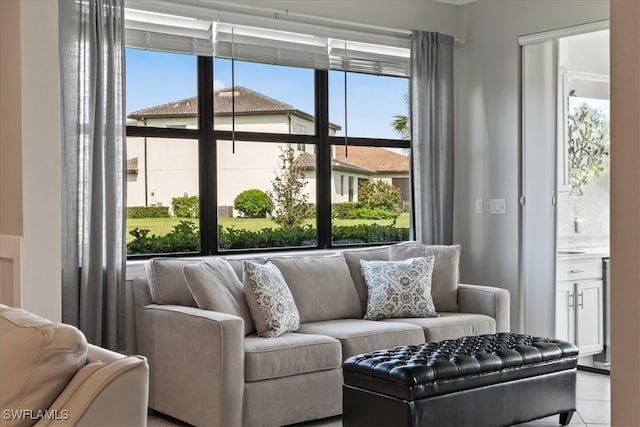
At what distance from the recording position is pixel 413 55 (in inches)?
229

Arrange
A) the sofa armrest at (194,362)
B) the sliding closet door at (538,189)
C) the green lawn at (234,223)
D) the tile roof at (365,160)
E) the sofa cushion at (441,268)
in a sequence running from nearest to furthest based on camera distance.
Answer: the sofa armrest at (194,362) → the green lawn at (234,223) → the sofa cushion at (441,268) → the sliding closet door at (538,189) → the tile roof at (365,160)

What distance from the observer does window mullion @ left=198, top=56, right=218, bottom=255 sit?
198 inches

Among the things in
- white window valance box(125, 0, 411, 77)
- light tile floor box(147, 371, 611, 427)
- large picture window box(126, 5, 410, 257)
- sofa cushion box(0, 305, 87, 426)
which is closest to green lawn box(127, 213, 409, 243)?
large picture window box(126, 5, 410, 257)

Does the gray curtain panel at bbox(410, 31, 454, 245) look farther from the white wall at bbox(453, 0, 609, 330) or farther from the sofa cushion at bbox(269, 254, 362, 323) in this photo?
the sofa cushion at bbox(269, 254, 362, 323)

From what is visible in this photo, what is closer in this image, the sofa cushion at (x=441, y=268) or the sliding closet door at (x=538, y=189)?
the sofa cushion at (x=441, y=268)

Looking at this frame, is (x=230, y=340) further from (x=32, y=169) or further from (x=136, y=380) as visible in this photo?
(x=136, y=380)

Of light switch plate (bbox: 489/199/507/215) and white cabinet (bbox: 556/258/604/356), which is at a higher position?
light switch plate (bbox: 489/199/507/215)

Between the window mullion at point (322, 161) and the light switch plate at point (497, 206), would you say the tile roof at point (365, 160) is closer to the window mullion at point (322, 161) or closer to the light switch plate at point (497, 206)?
the window mullion at point (322, 161)

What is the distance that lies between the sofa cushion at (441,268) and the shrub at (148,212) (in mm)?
1534

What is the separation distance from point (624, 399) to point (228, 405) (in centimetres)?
292

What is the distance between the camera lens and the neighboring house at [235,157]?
483 centimetres

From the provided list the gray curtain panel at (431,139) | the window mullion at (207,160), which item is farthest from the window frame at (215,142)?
the gray curtain panel at (431,139)

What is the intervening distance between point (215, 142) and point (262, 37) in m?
0.76

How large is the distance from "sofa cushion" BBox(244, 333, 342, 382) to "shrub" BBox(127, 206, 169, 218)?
3.62 feet
